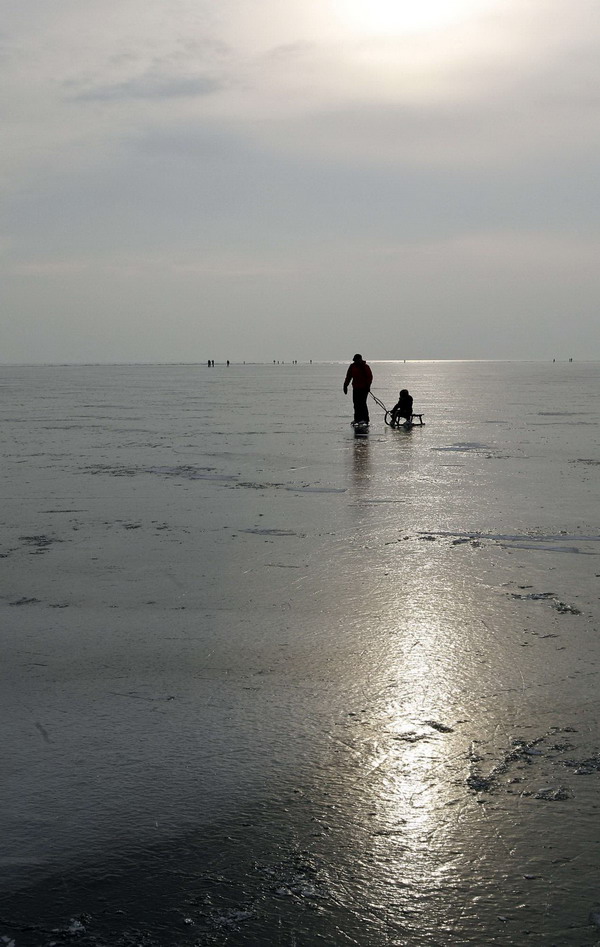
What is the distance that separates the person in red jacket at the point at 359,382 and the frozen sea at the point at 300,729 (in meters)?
12.1

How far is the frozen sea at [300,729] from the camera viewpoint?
9.23ft

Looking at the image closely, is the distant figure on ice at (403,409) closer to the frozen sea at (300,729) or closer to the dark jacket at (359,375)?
the dark jacket at (359,375)

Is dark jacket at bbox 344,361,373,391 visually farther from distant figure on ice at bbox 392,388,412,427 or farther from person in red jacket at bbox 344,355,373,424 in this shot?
distant figure on ice at bbox 392,388,412,427

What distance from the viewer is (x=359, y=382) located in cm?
2242

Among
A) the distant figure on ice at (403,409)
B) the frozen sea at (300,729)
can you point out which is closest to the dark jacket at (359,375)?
the distant figure on ice at (403,409)

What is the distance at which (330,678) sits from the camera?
4738mm

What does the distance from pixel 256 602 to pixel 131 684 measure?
175 cm

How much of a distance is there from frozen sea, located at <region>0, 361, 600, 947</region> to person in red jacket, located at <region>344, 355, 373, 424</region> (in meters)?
12.1

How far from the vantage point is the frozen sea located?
2.81 metres

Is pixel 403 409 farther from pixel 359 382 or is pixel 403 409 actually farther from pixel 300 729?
pixel 300 729

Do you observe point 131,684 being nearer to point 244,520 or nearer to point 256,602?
point 256,602

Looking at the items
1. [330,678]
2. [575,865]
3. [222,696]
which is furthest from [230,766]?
[575,865]

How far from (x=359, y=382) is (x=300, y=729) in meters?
18.7

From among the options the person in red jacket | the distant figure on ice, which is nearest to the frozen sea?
the person in red jacket
